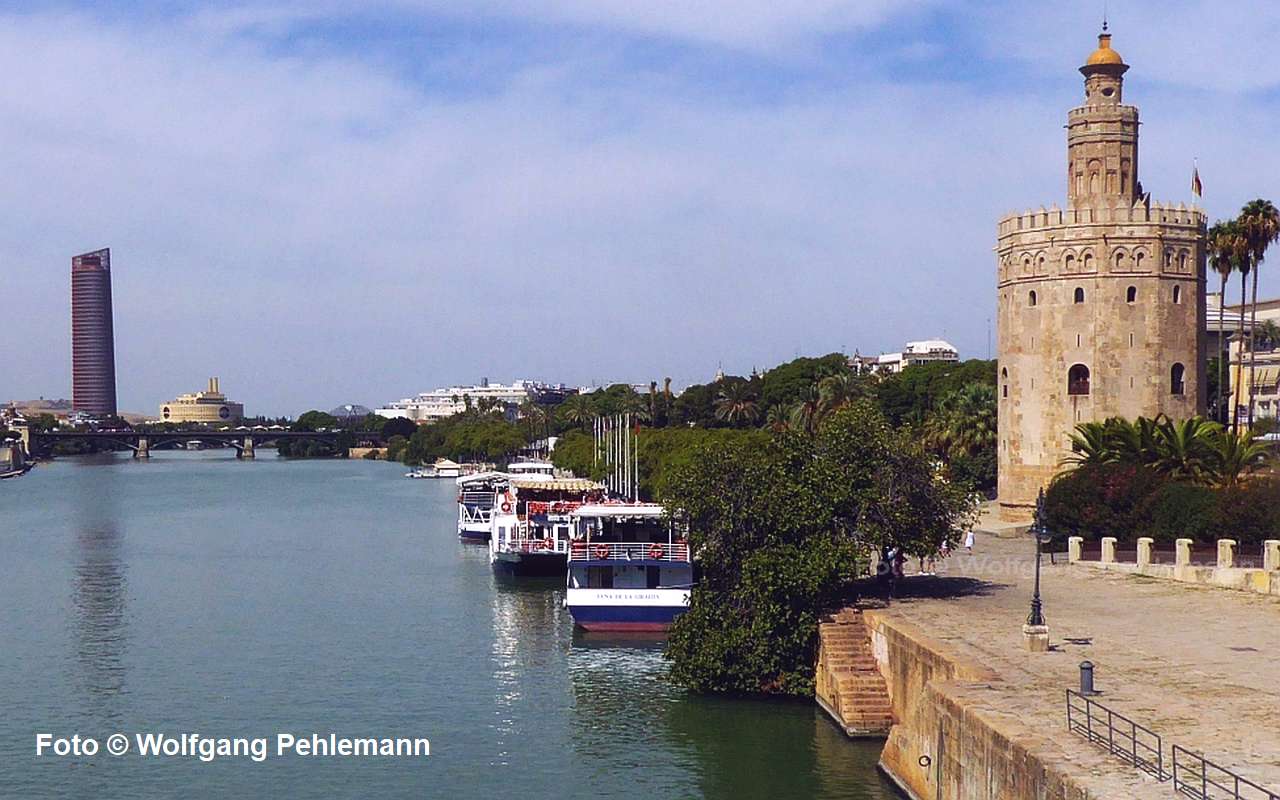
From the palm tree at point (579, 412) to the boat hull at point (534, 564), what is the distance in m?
104

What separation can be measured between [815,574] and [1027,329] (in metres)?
28.1

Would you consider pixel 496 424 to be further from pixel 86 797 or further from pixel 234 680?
pixel 86 797

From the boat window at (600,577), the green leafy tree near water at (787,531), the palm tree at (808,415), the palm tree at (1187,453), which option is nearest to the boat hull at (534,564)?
the boat window at (600,577)

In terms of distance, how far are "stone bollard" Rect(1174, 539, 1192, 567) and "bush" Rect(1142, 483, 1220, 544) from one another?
52.2 inches

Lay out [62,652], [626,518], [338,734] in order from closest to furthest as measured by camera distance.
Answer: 1. [338,734]
2. [62,652]
3. [626,518]

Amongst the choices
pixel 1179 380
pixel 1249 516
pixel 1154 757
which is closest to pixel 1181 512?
pixel 1249 516

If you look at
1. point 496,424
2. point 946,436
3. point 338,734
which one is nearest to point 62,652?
point 338,734

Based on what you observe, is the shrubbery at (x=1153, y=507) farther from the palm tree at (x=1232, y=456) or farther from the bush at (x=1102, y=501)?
the palm tree at (x=1232, y=456)

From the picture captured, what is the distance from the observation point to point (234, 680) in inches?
1517

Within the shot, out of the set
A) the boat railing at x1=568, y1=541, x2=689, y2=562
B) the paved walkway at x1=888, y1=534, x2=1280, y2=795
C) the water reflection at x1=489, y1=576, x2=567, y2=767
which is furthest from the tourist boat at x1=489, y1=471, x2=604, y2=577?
the paved walkway at x1=888, y1=534, x2=1280, y2=795

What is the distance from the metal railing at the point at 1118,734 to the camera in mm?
19016

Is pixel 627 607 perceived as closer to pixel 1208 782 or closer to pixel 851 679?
pixel 851 679

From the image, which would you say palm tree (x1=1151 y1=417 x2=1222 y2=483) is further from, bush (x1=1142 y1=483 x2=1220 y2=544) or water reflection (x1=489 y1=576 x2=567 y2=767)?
water reflection (x1=489 y1=576 x2=567 y2=767)

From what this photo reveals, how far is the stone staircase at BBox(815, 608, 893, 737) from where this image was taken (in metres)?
30.9
